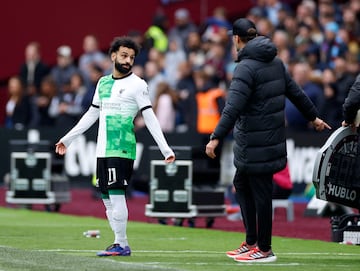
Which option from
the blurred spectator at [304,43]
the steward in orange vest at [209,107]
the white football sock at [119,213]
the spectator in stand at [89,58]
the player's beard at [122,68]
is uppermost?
the blurred spectator at [304,43]

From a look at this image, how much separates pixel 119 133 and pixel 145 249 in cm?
191

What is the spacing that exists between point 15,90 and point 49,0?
6320 millimetres

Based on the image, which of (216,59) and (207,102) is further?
(216,59)

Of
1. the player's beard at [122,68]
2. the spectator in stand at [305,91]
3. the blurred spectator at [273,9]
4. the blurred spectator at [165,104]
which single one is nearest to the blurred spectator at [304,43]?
the blurred spectator at [273,9]

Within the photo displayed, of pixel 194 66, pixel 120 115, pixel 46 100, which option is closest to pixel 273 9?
pixel 194 66

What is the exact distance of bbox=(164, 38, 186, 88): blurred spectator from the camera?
95.2ft

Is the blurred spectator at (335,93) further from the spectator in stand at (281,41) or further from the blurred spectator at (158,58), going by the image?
the blurred spectator at (158,58)

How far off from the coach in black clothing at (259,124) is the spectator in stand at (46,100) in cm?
1593

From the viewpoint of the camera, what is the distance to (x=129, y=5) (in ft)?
113

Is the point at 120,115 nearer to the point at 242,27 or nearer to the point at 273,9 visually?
the point at 242,27

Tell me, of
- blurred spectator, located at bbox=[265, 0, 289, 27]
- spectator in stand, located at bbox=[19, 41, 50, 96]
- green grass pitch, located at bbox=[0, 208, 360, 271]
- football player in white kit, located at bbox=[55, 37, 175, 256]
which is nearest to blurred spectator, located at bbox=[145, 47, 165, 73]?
blurred spectator, located at bbox=[265, 0, 289, 27]

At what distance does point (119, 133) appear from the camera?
13336mm

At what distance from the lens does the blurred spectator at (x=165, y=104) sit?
2634cm

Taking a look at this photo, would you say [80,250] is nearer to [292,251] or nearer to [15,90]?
[292,251]
